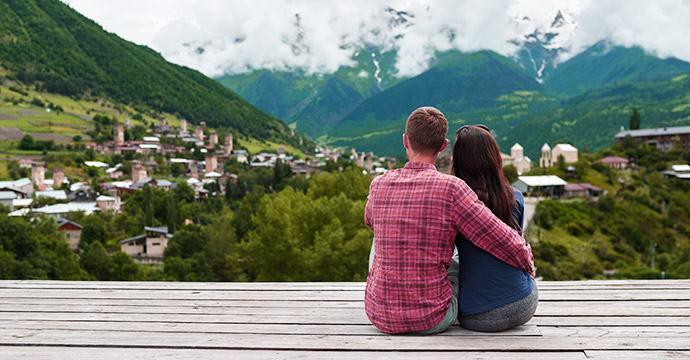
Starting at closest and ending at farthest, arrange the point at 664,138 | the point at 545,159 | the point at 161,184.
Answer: the point at 161,184
the point at 545,159
the point at 664,138

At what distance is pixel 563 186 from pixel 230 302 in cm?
6087

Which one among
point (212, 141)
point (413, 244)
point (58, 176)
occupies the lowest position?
point (58, 176)

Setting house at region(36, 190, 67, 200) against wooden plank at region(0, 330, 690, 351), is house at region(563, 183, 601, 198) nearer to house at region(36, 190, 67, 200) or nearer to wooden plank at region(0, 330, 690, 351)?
wooden plank at region(0, 330, 690, 351)

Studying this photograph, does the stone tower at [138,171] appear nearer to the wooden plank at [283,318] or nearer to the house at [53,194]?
the house at [53,194]

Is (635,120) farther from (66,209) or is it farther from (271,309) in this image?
(271,309)

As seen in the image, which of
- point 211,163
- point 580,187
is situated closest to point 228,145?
point 211,163

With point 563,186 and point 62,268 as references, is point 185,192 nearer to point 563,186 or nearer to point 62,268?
point 62,268

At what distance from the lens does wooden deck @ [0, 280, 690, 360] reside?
2654mm

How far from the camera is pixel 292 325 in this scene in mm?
3199

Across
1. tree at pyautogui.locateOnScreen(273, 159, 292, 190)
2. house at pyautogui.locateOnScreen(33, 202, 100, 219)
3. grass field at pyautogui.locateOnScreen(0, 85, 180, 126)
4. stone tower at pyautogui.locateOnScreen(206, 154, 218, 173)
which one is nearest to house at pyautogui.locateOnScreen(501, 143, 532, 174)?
tree at pyautogui.locateOnScreen(273, 159, 292, 190)

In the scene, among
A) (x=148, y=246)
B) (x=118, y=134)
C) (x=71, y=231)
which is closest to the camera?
(x=148, y=246)

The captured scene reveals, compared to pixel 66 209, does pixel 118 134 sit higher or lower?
higher

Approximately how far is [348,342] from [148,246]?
160 ft

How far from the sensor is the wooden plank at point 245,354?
2.54 metres
